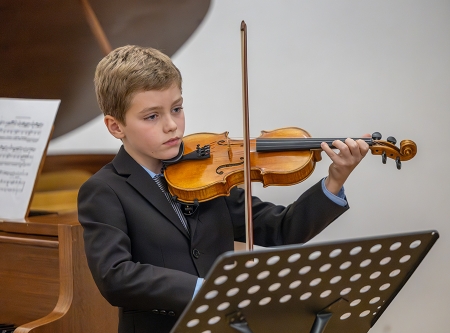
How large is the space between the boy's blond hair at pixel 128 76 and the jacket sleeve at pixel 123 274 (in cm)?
22

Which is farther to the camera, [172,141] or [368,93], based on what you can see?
[368,93]

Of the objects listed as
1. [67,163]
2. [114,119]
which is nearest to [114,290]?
[114,119]

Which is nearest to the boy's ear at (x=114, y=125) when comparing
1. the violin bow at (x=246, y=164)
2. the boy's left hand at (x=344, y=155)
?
the violin bow at (x=246, y=164)

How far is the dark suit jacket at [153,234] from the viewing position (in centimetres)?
107

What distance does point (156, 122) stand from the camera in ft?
3.96

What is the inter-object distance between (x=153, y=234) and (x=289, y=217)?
0.32 m

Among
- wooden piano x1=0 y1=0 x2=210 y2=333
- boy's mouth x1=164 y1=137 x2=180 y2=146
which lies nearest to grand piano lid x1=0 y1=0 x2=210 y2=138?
wooden piano x1=0 y1=0 x2=210 y2=333

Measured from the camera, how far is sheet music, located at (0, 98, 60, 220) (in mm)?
1718

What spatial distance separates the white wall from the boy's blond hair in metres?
1.09

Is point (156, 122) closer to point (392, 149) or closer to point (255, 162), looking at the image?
point (255, 162)

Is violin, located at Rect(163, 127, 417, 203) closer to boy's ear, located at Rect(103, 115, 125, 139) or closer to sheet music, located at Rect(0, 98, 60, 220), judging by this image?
boy's ear, located at Rect(103, 115, 125, 139)

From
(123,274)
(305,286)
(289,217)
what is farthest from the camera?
(289,217)

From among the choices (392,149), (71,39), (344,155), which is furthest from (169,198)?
(71,39)

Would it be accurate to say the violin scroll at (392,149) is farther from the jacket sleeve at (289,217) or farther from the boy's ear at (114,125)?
the boy's ear at (114,125)
